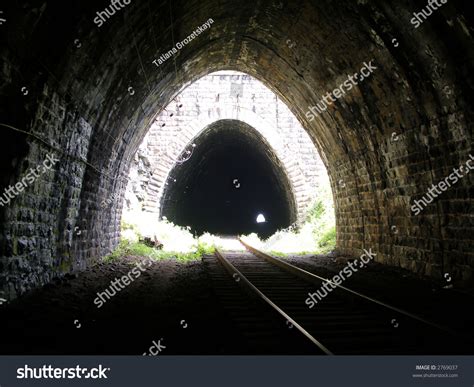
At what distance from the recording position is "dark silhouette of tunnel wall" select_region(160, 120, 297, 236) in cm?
1881

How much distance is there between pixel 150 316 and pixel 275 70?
8.26m

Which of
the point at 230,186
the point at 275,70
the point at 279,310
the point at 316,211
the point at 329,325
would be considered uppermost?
the point at 230,186

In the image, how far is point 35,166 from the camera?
4.93 meters

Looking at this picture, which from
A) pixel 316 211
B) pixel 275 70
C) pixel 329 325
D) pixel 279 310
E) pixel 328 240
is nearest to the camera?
pixel 329 325

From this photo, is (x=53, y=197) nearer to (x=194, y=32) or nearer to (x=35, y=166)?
(x=35, y=166)

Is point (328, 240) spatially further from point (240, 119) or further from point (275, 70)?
point (240, 119)

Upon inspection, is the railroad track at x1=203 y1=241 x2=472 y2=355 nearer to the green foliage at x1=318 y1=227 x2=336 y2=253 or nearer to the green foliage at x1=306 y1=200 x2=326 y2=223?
the green foliage at x1=318 y1=227 x2=336 y2=253

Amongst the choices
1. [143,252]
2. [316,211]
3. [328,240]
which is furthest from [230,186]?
[143,252]

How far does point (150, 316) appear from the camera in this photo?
447cm

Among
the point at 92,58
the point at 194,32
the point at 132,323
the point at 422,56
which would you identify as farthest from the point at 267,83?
the point at 132,323

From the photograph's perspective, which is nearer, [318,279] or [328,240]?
[318,279]

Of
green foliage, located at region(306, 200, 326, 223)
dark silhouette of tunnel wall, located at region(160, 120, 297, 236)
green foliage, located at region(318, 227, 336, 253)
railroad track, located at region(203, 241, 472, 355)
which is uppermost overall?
dark silhouette of tunnel wall, located at region(160, 120, 297, 236)

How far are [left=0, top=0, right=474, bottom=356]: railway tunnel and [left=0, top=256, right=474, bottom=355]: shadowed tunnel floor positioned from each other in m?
0.50

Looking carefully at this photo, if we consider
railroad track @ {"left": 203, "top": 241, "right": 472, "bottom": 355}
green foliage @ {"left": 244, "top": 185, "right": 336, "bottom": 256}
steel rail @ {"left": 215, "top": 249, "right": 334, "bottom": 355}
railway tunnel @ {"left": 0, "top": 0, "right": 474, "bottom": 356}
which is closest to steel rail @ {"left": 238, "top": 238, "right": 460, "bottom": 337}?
railroad track @ {"left": 203, "top": 241, "right": 472, "bottom": 355}
